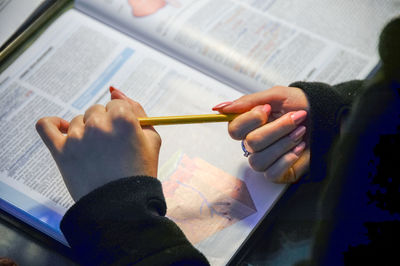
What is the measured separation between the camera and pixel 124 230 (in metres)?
0.42

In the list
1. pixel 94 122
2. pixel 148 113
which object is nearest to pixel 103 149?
pixel 94 122

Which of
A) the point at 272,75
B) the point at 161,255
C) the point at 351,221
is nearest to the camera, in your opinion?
the point at 351,221

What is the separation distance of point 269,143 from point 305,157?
0.06 metres

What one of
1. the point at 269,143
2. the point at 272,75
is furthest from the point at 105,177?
the point at 272,75

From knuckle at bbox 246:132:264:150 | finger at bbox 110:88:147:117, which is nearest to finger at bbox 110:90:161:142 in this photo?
finger at bbox 110:88:147:117

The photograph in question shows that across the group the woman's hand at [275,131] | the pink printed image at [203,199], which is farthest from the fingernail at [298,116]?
the pink printed image at [203,199]

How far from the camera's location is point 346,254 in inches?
11.0

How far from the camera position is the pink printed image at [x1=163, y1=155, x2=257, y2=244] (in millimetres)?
520

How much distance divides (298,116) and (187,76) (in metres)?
0.20

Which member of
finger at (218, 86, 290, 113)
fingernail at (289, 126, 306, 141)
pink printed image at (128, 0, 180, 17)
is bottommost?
fingernail at (289, 126, 306, 141)

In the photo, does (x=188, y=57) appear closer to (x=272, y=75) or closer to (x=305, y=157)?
(x=272, y=75)

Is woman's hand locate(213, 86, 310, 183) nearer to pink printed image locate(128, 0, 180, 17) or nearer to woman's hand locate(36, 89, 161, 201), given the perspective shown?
woman's hand locate(36, 89, 161, 201)

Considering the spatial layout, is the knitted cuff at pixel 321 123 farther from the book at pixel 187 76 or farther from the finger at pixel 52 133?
the finger at pixel 52 133

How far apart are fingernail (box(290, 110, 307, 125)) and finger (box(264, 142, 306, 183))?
0.03 m
